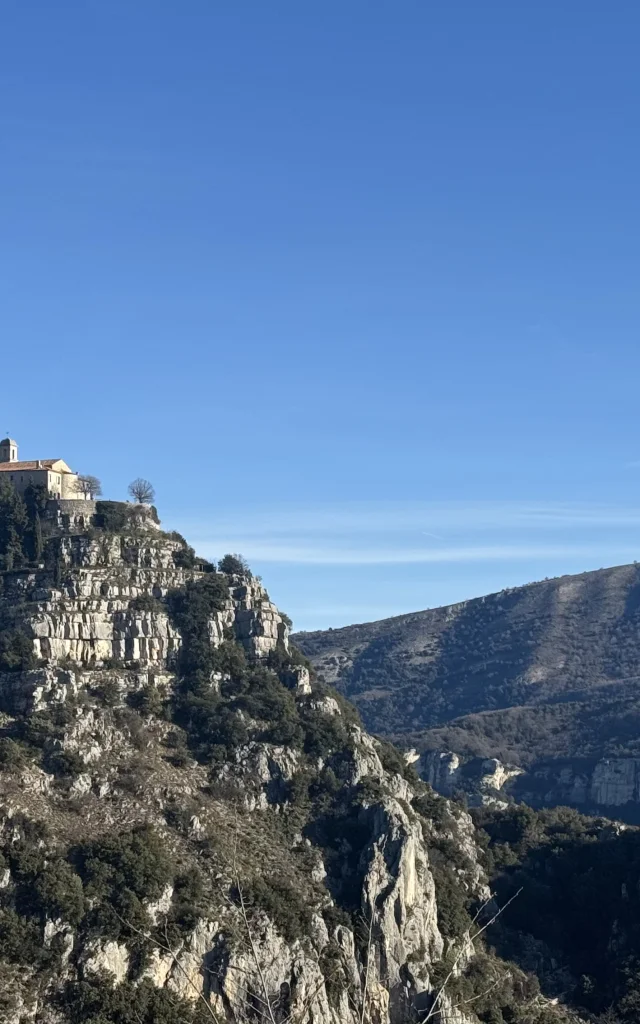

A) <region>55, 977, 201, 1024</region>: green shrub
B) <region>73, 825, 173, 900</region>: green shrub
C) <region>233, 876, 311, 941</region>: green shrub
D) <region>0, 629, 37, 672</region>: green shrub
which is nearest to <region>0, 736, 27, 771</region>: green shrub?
<region>73, 825, 173, 900</region>: green shrub

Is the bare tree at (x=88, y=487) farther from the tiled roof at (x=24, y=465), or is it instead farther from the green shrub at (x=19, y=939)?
the green shrub at (x=19, y=939)

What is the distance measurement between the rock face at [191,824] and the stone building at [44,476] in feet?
20.1

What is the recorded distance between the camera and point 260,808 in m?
124

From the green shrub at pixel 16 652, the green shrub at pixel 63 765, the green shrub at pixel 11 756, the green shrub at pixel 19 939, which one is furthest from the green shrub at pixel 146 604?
the green shrub at pixel 19 939

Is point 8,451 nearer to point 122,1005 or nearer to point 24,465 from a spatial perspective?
point 24,465

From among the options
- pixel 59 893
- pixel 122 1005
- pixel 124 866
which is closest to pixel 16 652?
pixel 124 866

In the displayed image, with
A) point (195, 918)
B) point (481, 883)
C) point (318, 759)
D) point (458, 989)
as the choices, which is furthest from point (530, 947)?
point (195, 918)

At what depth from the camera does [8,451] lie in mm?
157375

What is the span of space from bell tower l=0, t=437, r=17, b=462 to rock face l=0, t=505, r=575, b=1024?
15959mm

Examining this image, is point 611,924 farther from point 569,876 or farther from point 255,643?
point 255,643

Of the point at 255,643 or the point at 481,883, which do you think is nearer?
the point at 481,883

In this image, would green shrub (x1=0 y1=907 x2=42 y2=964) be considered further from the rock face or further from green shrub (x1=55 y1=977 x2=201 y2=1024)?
green shrub (x1=55 y1=977 x2=201 y2=1024)

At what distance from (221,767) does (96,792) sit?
1226 cm

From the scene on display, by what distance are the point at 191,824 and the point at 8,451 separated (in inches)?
2168
